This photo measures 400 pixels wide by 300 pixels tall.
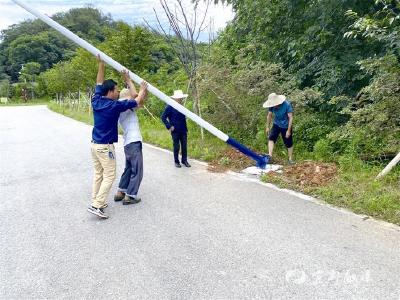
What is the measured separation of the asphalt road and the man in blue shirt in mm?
339

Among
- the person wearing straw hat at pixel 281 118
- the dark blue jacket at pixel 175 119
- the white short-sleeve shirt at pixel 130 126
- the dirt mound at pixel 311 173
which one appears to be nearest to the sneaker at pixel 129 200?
the white short-sleeve shirt at pixel 130 126

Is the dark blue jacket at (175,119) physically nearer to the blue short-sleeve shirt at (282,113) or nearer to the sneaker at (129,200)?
the blue short-sleeve shirt at (282,113)

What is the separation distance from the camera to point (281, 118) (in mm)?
7129

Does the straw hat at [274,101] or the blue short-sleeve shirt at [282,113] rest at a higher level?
the straw hat at [274,101]

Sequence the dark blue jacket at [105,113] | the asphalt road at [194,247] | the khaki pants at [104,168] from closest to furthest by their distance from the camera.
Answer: the asphalt road at [194,247] < the dark blue jacket at [105,113] < the khaki pants at [104,168]

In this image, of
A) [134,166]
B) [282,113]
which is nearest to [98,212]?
[134,166]

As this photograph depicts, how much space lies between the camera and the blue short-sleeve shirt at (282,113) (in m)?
7.04

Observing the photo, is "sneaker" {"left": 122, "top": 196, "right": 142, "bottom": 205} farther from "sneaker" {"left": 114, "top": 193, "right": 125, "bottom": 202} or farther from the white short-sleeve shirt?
the white short-sleeve shirt

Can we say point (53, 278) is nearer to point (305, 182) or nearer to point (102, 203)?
point (102, 203)

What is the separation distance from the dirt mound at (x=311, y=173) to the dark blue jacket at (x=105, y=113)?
9.73 ft

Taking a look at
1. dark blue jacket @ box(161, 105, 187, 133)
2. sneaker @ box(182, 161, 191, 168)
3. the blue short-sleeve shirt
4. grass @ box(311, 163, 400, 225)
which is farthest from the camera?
sneaker @ box(182, 161, 191, 168)

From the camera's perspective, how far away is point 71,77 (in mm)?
29562

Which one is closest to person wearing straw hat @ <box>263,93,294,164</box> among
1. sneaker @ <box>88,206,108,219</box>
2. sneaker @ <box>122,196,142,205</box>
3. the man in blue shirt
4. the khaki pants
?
the man in blue shirt

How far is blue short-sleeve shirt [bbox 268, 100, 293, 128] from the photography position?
7035 millimetres
